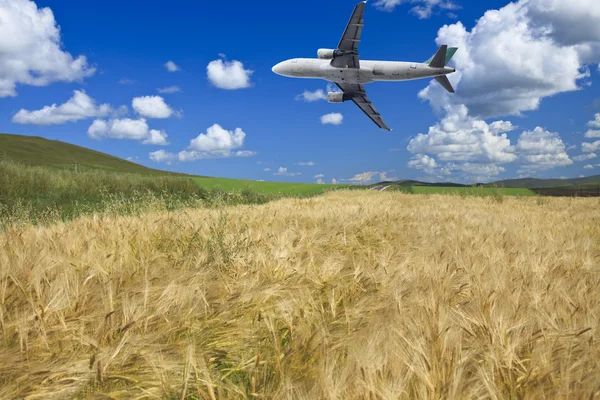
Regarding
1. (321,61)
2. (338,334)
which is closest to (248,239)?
(338,334)

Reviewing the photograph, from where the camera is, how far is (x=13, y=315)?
2000mm

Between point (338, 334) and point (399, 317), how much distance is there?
0.34 m

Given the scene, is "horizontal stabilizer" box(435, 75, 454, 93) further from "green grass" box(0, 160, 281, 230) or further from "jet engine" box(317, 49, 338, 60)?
"green grass" box(0, 160, 281, 230)

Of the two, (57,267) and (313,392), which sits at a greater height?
(57,267)

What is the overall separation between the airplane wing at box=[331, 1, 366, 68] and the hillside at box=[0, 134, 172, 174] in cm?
5249

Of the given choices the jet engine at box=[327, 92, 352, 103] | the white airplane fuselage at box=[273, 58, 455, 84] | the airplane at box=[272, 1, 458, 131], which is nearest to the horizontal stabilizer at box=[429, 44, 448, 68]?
the airplane at box=[272, 1, 458, 131]

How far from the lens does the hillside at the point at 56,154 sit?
219 feet

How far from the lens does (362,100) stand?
107 feet

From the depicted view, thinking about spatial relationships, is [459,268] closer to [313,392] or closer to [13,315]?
[313,392]

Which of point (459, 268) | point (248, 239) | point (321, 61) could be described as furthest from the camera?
point (321, 61)

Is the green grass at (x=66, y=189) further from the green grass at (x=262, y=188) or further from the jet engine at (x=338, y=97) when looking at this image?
the jet engine at (x=338, y=97)

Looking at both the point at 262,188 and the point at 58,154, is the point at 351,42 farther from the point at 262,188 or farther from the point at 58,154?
the point at 58,154

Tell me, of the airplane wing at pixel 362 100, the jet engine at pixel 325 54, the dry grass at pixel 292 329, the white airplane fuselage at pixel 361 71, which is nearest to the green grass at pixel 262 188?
the airplane wing at pixel 362 100

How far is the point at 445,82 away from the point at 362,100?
716 centimetres
